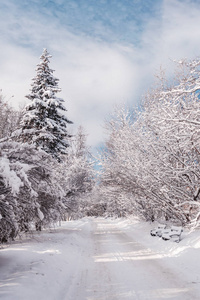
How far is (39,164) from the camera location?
22.7 feet

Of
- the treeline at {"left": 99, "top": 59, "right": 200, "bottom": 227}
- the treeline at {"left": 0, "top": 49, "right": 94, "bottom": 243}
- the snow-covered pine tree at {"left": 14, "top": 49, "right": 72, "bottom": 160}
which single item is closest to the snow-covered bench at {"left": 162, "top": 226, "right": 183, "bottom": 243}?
the treeline at {"left": 99, "top": 59, "right": 200, "bottom": 227}

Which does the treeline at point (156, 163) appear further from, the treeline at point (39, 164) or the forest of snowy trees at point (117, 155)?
the treeline at point (39, 164)

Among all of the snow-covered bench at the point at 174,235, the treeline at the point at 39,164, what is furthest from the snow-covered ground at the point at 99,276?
the snow-covered bench at the point at 174,235

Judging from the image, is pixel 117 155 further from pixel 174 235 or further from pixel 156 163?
pixel 174 235

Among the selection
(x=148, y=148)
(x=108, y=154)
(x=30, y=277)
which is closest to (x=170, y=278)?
(x=30, y=277)

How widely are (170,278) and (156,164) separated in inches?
293

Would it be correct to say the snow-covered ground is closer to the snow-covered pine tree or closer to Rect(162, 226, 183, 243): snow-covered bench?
Rect(162, 226, 183, 243): snow-covered bench

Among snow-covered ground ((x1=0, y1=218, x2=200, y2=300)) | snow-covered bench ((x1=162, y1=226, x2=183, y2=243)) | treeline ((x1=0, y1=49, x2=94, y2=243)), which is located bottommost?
snow-covered bench ((x1=162, y1=226, x2=183, y2=243))

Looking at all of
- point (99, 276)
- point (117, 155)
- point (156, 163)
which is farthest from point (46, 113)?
point (99, 276)

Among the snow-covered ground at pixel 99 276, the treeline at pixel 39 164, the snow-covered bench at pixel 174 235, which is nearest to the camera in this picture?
the snow-covered ground at pixel 99 276

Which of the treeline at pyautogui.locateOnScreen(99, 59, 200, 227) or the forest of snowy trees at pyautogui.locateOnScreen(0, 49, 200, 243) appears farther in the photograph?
the treeline at pyautogui.locateOnScreen(99, 59, 200, 227)

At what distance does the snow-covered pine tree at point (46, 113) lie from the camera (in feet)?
52.3

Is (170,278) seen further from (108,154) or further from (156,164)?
(108,154)

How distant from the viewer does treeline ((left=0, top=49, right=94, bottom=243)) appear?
579 cm
